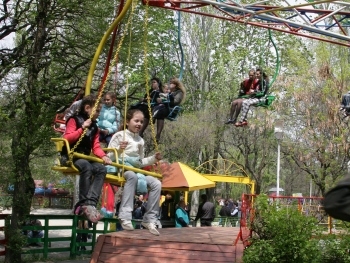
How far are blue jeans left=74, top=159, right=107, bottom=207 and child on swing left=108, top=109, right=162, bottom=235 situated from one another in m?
0.50

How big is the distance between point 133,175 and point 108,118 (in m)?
2.50

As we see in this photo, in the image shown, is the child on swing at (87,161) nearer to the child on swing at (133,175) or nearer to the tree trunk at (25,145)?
the child on swing at (133,175)

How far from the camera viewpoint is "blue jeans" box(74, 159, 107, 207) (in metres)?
9.41

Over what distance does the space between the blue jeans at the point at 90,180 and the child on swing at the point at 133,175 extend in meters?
0.50

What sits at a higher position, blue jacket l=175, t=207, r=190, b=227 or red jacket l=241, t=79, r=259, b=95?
red jacket l=241, t=79, r=259, b=95

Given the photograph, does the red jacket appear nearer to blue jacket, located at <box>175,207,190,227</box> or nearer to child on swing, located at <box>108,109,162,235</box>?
blue jacket, located at <box>175,207,190,227</box>

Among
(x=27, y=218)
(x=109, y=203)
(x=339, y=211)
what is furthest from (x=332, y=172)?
(x=339, y=211)

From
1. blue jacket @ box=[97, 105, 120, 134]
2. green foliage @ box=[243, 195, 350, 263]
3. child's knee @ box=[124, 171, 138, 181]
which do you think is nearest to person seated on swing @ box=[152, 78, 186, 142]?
blue jacket @ box=[97, 105, 120, 134]

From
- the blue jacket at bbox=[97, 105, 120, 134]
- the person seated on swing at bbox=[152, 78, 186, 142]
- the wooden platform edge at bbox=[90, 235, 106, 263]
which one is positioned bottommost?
the wooden platform edge at bbox=[90, 235, 106, 263]

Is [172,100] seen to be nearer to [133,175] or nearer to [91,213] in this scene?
[133,175]

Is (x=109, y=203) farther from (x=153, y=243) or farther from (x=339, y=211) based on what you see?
(x=339, y=211)

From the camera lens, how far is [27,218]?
1448cm

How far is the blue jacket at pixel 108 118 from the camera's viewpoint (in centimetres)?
1206

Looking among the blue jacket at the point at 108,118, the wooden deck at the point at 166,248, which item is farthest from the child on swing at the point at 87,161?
the wooden deck at the point at 166,248
